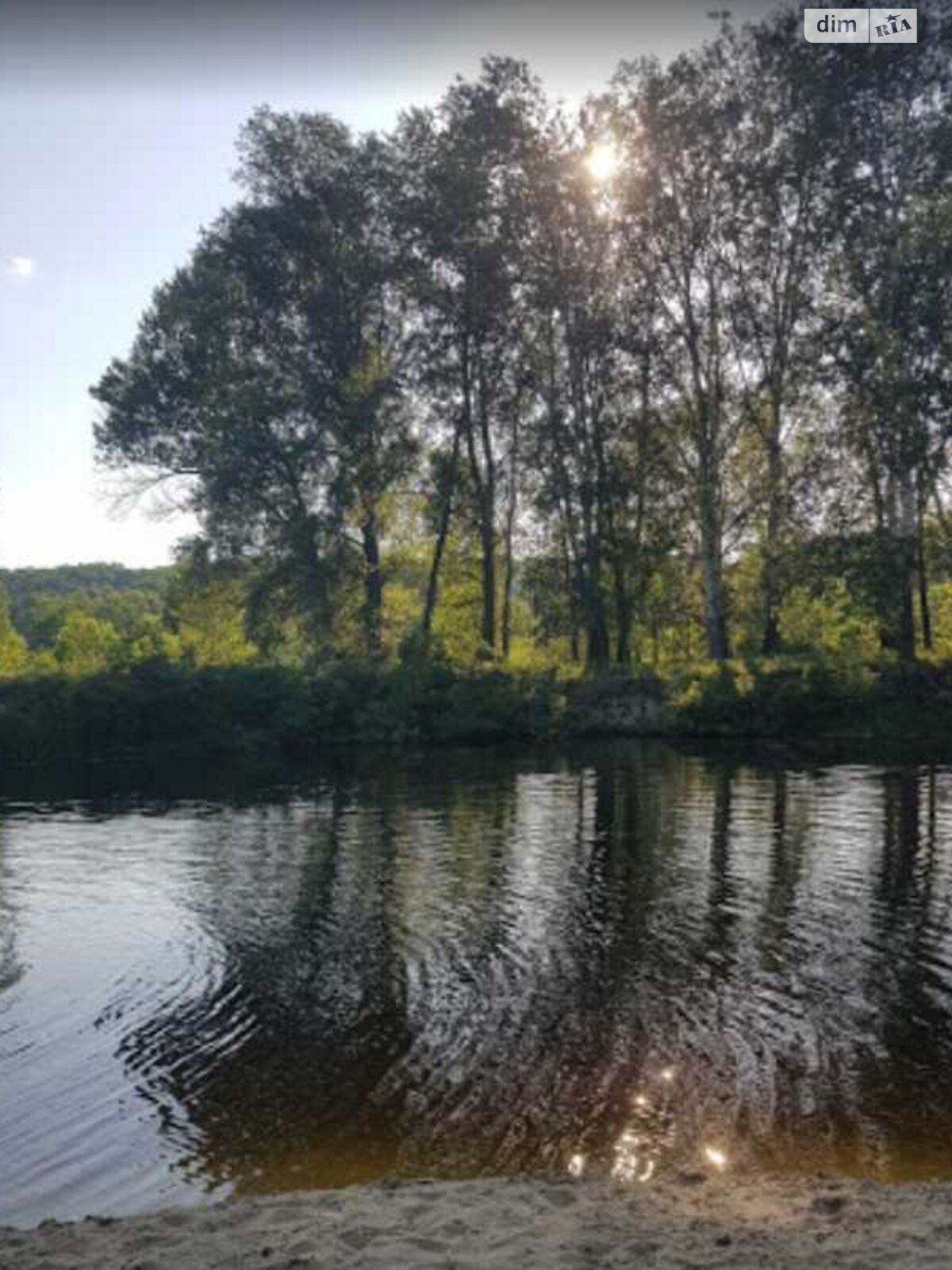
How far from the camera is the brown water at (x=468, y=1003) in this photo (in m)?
9.22

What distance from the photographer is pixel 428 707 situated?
46.1 m

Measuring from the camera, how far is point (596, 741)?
43.5 metres

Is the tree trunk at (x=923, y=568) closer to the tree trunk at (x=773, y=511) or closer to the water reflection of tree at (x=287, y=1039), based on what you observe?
the tree trunk at (x=773, y=511)

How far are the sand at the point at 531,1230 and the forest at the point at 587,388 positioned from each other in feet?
119

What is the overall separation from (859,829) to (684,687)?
69.9 ft

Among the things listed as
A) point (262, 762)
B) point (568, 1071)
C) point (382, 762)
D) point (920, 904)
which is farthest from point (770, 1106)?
point (262, 762)

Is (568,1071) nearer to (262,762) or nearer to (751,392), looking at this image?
(262,762)

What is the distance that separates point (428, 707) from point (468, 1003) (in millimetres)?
33177

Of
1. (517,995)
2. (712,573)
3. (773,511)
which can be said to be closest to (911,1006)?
(517,995)

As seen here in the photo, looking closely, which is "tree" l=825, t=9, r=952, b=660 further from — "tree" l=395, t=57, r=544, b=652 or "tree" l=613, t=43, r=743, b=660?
"tree" l=395, t=57, r=544, b=652

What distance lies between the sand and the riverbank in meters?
34.9

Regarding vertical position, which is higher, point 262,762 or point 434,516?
point 434,516

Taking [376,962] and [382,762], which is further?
[382,762]

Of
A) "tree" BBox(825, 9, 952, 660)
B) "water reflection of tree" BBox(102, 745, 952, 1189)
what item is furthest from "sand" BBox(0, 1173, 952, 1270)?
"tree" BBox(825, 9, 952, 660)
